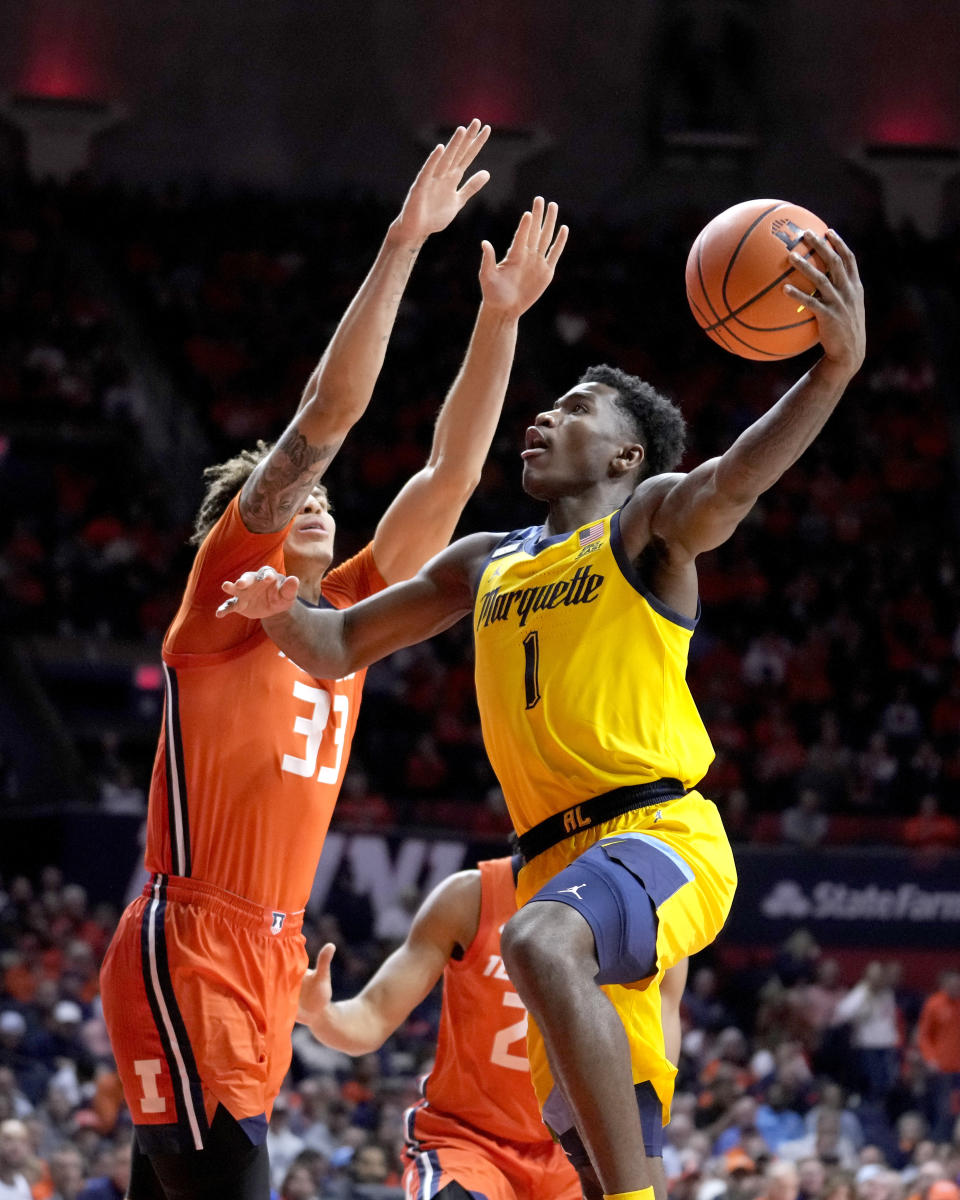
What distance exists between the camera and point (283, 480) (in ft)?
15.4

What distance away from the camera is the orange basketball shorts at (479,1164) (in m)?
5.06

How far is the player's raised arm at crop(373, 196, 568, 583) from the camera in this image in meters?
5.59

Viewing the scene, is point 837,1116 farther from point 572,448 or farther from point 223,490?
point 572,448

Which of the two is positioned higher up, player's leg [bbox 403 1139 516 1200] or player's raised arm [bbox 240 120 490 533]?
player's raised arm [bbox 240 120 490 533]

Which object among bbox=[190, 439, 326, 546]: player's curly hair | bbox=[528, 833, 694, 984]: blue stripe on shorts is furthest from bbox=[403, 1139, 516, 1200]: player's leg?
bbox=[190, 439, 326, 546]: player's curly hair

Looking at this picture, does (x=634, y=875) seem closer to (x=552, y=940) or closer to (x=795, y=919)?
(x=552, y=940)

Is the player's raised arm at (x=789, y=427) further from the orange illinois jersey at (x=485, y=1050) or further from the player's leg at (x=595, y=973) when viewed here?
the orange illinois jersey at (x=485, y=1050)

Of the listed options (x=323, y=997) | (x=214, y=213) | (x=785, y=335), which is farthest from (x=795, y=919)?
(x=214, y=213)

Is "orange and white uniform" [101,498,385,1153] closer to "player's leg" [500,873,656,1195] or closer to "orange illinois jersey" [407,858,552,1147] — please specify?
"orange illinois jersey" [407,858,552,1147]

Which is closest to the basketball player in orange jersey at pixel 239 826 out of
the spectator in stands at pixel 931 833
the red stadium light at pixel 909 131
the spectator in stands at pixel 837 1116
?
the spectator in stands at pixel 837 1116

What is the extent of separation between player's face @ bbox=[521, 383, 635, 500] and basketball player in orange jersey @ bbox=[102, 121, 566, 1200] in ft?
1.72

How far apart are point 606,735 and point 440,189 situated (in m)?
1.73

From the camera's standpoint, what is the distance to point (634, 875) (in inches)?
159

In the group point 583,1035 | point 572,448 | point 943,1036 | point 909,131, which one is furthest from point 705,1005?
point 909,131
